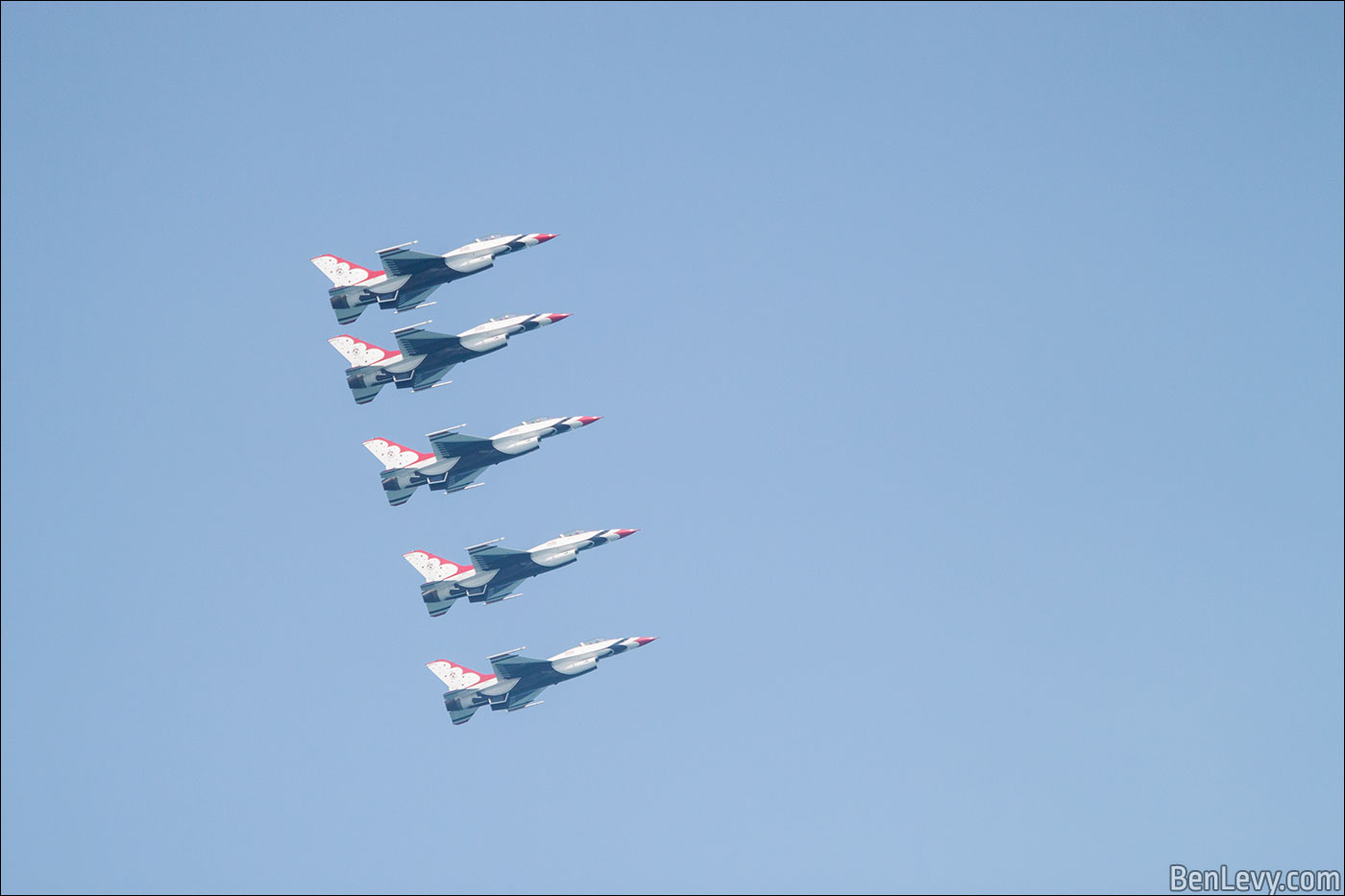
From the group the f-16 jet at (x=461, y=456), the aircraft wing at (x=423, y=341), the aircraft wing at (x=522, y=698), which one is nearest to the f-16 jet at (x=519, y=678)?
the aircraft wing at (x=522, y=698)

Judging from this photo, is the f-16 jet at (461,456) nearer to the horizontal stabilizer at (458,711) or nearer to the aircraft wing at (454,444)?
the aircraft wing at (454,444)

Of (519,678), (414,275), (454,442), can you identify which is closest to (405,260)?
(414,275)

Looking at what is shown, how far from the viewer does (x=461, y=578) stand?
102 metres

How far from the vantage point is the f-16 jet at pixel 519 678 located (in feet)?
345

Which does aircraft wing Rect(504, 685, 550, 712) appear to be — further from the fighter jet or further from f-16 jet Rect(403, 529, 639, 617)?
the fighter jet

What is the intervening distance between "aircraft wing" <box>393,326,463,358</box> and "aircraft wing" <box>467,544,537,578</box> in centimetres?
1220

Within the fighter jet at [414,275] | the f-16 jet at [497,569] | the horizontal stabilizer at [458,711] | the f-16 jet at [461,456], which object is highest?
the fighter jet at [414,275]

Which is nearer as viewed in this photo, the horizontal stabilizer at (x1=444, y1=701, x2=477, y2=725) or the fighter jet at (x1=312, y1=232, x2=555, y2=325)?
the fighter jet at (x1=312, y1=232, x2=555, y2=325)

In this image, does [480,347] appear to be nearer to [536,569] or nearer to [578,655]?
[536,569]

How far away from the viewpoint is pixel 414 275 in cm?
9756

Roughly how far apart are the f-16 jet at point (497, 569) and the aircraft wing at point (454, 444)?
226 inches

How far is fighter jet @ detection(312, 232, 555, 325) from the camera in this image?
319 feet

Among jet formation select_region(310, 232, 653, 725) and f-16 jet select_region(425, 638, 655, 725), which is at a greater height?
jet formation select_region(310, 232, 653, 725)

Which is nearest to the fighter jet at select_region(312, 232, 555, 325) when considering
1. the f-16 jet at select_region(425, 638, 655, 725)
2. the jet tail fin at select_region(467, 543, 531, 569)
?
the jet tail fin at select_region(467, 543, 531, 569)
